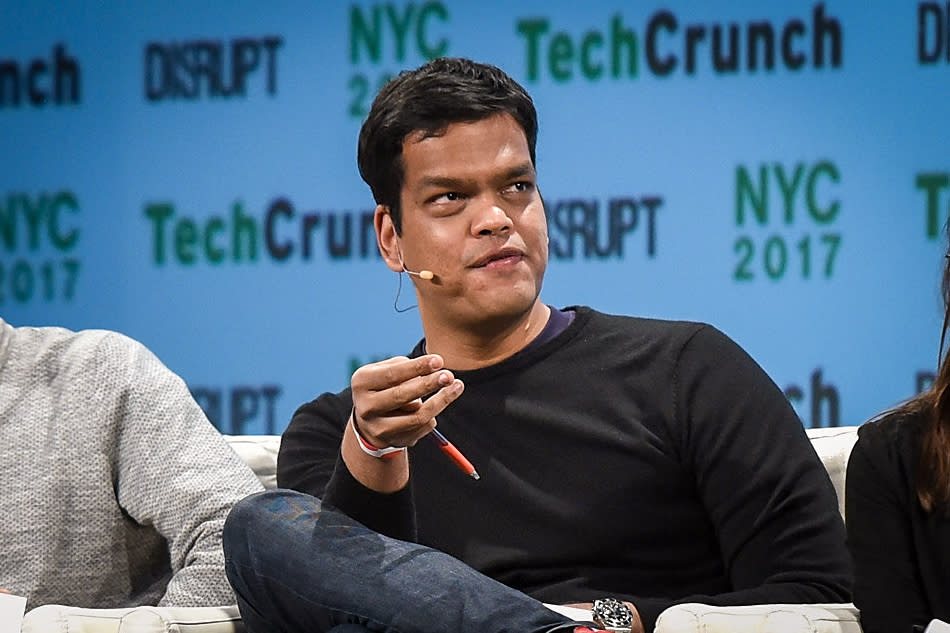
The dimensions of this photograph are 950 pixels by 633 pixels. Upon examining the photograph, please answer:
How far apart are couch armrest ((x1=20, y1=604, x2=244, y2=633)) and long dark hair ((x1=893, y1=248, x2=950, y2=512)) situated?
2.92 feet

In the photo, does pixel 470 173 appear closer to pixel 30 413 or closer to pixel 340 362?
pixel 30 413

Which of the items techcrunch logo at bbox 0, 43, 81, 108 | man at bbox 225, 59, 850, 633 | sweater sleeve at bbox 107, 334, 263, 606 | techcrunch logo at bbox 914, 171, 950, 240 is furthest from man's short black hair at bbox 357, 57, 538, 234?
techcrunch logo at bbox 0, 43, 81, 108

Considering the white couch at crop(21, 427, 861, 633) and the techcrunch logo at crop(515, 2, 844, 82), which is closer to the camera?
the white couch at crop(21, 427, 861, 633)

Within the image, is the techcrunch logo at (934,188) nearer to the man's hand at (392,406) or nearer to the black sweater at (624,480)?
the black sweater at (624,480)

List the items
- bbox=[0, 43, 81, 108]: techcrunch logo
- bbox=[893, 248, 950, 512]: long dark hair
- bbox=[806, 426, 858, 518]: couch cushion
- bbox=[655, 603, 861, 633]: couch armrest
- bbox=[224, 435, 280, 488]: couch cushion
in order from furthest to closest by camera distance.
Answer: bbox=[0, 43, 81, 108]: techcrunch logo, bbox=[224, 435, 280, 488]: couch cushion, bbox=[806, 426, 858, 518]: couch cushion, bbox=[893, 248, 950, 512]: long dark hair, bbox=[655, 603, 861, 633]: couch armrest

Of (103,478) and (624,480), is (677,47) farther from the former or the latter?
(103,478)

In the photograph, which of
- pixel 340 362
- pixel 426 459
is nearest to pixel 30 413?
pixel 426 459

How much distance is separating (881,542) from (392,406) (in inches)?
24.1

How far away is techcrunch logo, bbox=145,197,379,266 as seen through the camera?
10.3 feet

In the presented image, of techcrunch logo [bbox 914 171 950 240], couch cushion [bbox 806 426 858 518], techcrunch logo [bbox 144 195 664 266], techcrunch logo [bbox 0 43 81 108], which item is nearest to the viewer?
couch cushion [bbox 806 426 858 518]

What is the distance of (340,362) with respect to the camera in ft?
10.3

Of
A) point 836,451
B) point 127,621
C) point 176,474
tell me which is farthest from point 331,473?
point 836,451

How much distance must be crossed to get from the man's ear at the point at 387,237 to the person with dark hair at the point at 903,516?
2.76 ft

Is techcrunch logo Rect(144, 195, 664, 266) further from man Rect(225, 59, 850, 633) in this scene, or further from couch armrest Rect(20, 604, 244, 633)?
couch armrest Rect(20, 604, 244, 633)
